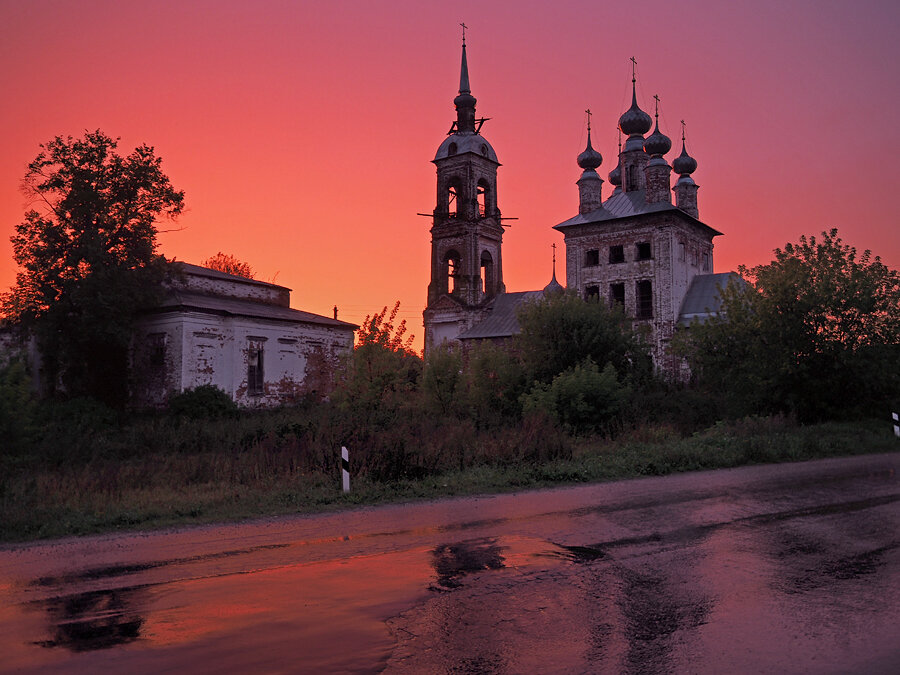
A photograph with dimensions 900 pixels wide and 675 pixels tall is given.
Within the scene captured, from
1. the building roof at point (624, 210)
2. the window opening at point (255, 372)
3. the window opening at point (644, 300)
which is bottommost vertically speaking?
the window opening at point (255, 372)

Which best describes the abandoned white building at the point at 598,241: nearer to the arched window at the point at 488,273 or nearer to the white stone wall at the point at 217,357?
the arched window at the point at 488,273

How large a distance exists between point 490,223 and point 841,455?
125 feet

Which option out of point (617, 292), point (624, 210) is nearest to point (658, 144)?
point (624, 210)

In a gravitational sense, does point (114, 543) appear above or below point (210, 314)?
below

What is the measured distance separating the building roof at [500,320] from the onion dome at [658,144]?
12.5 metres

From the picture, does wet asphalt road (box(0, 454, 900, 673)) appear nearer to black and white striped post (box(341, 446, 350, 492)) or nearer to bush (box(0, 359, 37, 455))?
black and white striped post (box(341, 446, 350, 492))

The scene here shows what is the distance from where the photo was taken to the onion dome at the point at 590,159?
53.8m

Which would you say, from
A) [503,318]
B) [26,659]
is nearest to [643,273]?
[503,318]

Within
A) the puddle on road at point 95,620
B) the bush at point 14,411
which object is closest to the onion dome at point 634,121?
the bush at point 14,411

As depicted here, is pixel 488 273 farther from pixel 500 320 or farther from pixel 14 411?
pixel 14 411

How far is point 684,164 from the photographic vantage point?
177 feet

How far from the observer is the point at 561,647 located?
15.5ft

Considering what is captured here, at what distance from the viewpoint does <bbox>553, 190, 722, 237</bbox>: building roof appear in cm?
4747

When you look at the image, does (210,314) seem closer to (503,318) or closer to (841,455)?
(503,318)
